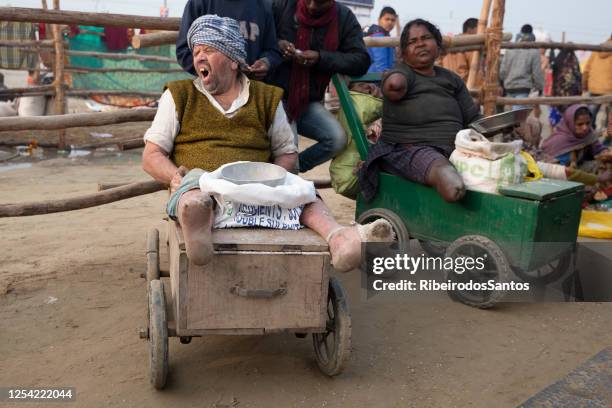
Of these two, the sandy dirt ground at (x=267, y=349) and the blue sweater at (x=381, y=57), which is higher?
the blue sweater at (x=381, y=57)

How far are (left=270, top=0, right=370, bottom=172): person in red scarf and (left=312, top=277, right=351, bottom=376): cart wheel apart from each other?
1.66m

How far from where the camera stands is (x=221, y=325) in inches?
101

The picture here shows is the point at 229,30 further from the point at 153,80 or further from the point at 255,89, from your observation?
the point at 153,80

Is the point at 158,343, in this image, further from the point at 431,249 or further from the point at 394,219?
the point at 431,249

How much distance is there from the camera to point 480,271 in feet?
12.5

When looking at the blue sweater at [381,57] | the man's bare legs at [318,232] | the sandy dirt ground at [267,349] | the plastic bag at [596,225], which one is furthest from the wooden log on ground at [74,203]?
the plastic bag at [596,225]

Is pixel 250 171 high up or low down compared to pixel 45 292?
up

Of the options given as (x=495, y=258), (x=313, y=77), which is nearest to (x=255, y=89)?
(x=313, y=77)

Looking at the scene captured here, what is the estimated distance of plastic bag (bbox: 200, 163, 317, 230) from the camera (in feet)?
8.37

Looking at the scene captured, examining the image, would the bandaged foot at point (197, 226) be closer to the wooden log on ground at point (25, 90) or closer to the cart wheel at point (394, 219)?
the cart wheel at point (394, 219)

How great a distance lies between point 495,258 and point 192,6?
2.28m

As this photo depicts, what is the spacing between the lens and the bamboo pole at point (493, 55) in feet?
20.1

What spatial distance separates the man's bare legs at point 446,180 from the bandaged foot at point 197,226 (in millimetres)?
1802

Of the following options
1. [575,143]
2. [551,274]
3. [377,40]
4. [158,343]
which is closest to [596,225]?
[575,143]
